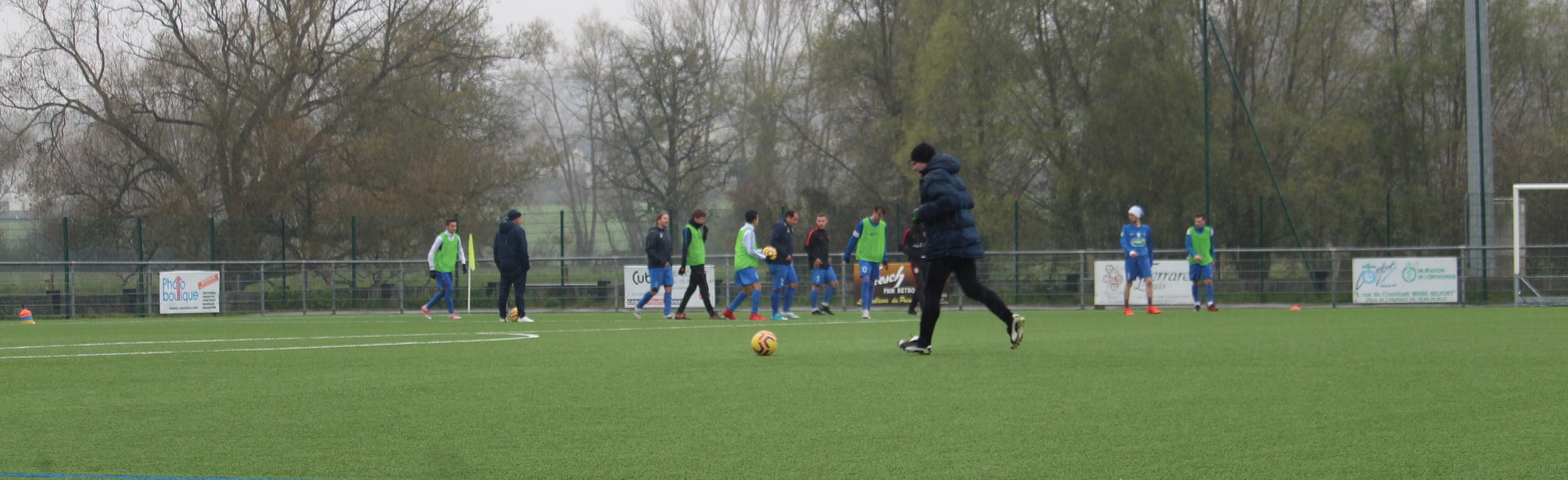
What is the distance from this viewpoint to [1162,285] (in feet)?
80.8

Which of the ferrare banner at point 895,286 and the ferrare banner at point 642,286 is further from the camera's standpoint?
the ferrare banner at point 642,286

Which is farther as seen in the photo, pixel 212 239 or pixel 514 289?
pixel 212 239

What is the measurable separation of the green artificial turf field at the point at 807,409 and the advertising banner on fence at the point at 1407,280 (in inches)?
474

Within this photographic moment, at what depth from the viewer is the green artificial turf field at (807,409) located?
503 centimetres

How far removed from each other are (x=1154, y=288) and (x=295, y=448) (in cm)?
2083

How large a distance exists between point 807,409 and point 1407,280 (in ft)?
66.5

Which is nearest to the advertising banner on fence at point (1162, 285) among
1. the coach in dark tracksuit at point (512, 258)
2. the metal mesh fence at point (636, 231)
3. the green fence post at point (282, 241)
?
the metal mesh fence at point (636, 231)

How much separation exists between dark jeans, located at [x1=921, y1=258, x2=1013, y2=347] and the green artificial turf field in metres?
0.31

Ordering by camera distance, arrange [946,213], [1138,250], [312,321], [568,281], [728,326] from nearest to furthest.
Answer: [946,213], [728,326], [1138,250], [312,321], [568,281]

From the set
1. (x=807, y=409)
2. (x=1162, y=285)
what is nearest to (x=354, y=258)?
(x=1162, y=285)

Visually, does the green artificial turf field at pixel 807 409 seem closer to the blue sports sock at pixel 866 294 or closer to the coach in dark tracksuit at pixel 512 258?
the coach in dark tracksuit at pixel 512 258

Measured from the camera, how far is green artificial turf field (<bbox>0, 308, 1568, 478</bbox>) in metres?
5.03

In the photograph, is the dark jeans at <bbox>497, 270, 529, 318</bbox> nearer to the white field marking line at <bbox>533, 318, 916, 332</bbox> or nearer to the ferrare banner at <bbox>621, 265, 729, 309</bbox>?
the white field marking line at <bbox>533, 318, 916, 332</bbox>

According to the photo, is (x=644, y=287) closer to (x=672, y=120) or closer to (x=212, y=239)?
(x=212, y=239)
